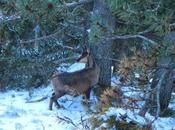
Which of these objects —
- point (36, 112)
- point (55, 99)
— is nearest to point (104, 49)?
point (55, 99)

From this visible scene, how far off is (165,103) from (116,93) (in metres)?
2.85

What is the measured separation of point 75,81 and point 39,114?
3.67 ft

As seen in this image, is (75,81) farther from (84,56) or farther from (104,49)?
(104,49)

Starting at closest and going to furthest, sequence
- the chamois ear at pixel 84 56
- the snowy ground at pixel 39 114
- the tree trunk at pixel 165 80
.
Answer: the tree trunk at pixel 165 80, the snowy ground at pixel 39 114, the chamois ear at pixel 84 56

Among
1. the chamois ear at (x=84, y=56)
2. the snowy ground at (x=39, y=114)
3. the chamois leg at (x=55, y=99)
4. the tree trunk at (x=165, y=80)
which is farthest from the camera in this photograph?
the chamois ear at (x=84, y=56)

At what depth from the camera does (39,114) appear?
987cm

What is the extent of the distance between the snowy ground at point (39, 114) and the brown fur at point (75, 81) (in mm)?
303

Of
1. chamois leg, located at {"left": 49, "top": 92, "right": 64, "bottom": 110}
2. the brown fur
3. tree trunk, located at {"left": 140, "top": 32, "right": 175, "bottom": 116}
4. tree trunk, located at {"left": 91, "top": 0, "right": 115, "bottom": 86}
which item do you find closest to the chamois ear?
the brown fur

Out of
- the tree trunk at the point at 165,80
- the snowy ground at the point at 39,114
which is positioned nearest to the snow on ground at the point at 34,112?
the snowy ground at the point at 39,114

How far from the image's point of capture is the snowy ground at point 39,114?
924cm

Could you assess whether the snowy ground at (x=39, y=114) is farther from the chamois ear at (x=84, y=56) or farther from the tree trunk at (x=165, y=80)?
the chamois ear at (x=84, y=56)

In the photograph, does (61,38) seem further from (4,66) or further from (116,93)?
(116,93)

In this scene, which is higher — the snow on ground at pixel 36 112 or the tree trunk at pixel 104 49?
the tree trunk at pixel 104 49

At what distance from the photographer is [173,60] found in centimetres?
787
